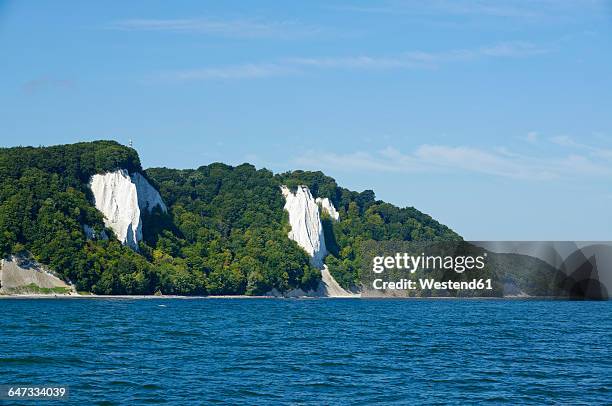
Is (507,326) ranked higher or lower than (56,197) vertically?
lower

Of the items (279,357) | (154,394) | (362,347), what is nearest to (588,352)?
(362,347)

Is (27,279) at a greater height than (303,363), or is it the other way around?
(27,279)

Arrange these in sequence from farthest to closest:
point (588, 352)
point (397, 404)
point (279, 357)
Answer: point (588, 352), point (279, 357), point (397, 404)

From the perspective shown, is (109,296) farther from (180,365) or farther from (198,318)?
(180,365)

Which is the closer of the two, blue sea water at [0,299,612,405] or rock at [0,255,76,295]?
blue sea water at [0,299,612,405]

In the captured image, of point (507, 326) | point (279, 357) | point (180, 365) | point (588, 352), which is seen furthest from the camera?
point (507, 326)

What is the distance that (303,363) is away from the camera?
2313 inches

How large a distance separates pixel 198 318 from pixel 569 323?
1910 inches

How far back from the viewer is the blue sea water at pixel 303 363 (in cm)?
4591

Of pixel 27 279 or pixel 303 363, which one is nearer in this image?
pixel 303 363

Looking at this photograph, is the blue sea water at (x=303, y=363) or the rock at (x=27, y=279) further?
the rock at (x=27, y=279)

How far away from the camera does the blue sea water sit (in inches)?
1807

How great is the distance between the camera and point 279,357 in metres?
62.3

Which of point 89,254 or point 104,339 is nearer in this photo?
point 104,339
